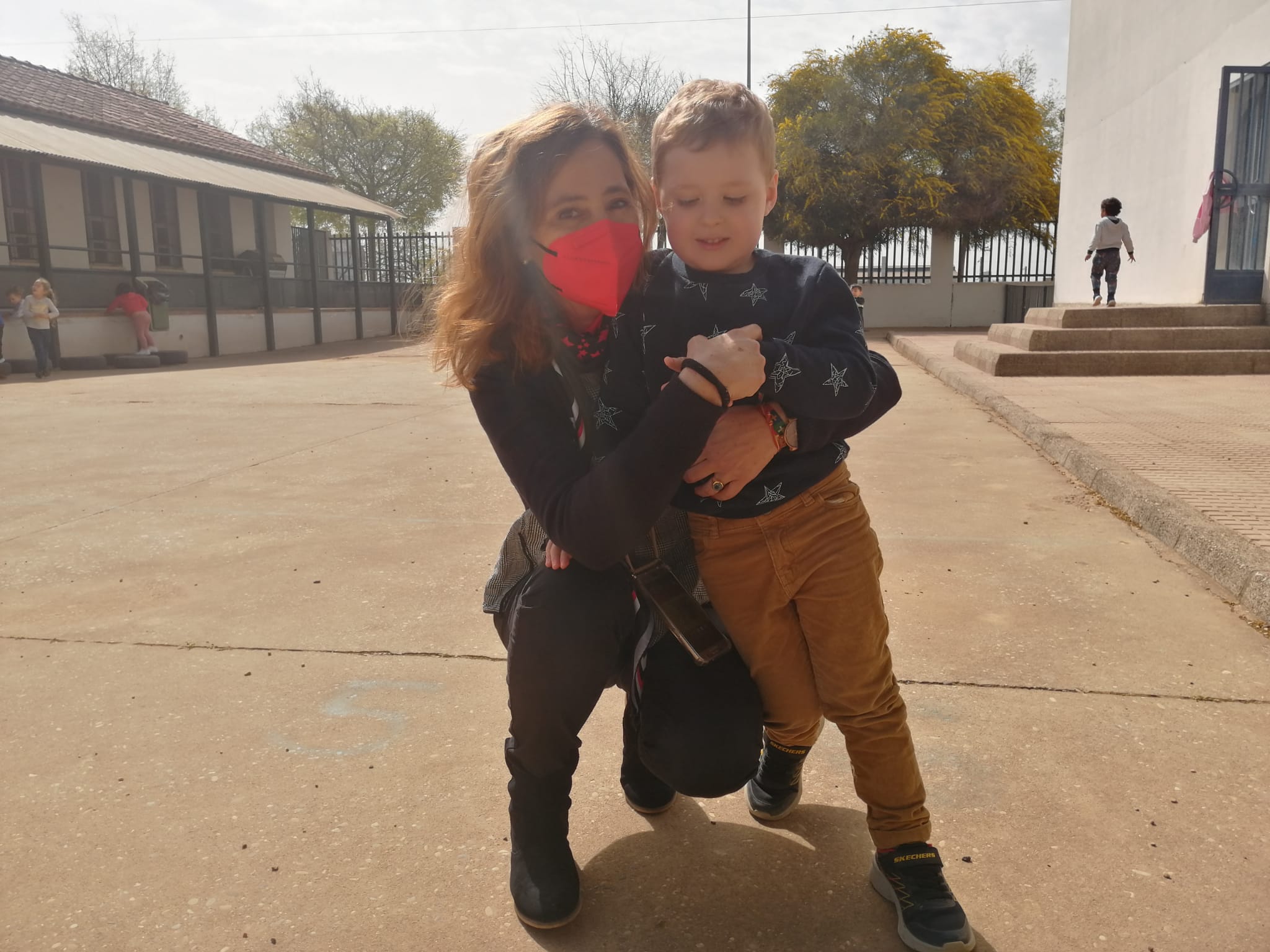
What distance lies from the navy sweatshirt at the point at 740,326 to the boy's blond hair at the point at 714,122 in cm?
21

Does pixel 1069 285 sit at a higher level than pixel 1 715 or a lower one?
higher

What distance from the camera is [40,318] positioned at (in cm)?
1352

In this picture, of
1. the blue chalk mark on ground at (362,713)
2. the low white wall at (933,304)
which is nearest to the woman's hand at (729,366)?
the blue chalk mark on ground at (362,713)

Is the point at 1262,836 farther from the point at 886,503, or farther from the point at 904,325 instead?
the point at 904,325

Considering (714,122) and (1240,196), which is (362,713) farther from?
(1240,196)

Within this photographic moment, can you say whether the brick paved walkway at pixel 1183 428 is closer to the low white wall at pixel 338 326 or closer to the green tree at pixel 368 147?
the low white wall at pixel 338 326

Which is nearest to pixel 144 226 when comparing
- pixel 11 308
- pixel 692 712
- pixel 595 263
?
pixel 11 308

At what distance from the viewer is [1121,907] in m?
1.63

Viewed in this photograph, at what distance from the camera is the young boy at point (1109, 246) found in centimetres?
1215

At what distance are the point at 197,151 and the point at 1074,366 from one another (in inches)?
652

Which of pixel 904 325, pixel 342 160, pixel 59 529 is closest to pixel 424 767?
pixel 59 529

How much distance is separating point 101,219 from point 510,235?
1867 centimetres

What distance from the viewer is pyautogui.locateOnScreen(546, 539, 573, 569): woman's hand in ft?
5.76

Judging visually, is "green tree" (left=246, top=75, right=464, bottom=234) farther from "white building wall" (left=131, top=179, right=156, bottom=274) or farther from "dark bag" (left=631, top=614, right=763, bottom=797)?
"dark bag" (left=631, top=614, right=763, bottom=797)
